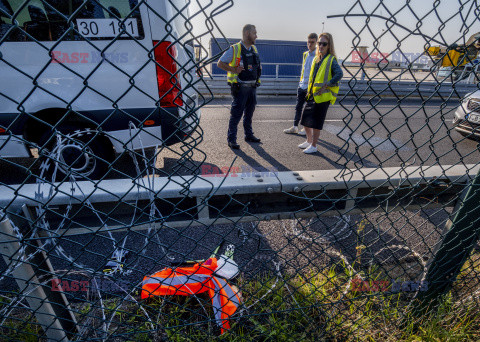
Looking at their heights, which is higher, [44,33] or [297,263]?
[44,33]

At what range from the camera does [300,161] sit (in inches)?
175

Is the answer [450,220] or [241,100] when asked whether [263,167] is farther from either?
[450,220]

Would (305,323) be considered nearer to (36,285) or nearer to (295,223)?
(295,223)

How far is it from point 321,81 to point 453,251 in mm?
2826

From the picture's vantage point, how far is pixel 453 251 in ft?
5.23

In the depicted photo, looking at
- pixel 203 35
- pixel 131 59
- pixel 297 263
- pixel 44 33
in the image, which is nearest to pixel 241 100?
pixel 131 59

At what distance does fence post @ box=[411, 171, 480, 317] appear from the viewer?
1.49 m

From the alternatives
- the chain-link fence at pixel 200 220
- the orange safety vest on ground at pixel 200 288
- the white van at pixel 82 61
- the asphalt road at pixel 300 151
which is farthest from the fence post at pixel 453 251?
the white van at pixel 82 61

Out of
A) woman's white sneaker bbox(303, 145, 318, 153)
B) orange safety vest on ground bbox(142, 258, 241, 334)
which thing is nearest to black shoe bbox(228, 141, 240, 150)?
woman's white sneaker bbox(303, 145, 318, 153)

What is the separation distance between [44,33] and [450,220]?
3874 mm

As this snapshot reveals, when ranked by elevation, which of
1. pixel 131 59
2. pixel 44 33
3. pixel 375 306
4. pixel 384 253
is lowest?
pixel 384 253

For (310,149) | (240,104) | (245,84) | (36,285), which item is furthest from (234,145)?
(36,285)

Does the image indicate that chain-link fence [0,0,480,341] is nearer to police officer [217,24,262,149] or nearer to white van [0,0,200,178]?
white van [0,0,200,178]

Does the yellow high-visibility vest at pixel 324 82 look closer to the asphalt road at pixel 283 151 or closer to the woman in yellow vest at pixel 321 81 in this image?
the woman in yellow vest at pixel 321 81
